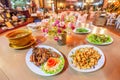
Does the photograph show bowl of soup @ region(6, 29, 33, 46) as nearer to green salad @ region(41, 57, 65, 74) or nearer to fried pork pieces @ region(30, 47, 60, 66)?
fried pork pieces @ region(30, 47, 60, 66)

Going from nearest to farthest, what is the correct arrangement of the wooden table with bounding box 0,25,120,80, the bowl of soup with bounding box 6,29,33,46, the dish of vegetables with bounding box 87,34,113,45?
the wooden table with bounding box 0,25,120,80, the bowl of soup with bounding box 6,29,33,46, the dish of vegetables with bounding box 87,34,113,45

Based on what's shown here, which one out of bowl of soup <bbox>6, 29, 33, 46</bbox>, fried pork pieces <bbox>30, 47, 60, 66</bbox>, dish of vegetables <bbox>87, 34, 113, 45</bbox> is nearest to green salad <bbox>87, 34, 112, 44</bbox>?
dish of vegetables <bbox>87, 34, 113, 45</bbox>

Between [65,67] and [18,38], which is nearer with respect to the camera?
[65,67]

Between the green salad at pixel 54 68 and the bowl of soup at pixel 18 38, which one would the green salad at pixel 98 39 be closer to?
the green salad at pixel 54 68

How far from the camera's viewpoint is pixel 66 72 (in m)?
0.66

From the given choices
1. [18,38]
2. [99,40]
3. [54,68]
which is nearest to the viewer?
[54,68]

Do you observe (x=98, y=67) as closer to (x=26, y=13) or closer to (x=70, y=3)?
(x=26, y=13)

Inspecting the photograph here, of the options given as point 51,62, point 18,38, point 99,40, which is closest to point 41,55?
point 51,62

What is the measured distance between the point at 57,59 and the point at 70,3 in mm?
5643

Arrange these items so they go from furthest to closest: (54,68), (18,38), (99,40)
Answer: (99,40) < (18,38) < (54,68)

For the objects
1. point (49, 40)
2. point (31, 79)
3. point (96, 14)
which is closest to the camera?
point (31, 79)

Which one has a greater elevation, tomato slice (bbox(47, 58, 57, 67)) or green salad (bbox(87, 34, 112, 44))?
green salad (bbox(87, 34, 112, 44))

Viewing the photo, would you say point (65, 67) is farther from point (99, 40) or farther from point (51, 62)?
point (99, 40)

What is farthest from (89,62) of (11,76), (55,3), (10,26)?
(55,3)
